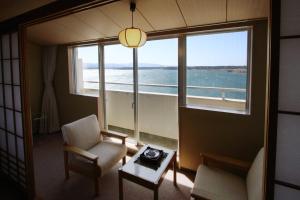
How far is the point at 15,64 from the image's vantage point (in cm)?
212

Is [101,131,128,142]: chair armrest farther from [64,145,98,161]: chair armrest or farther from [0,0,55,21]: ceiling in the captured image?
[0,0,55,21]: ceiling

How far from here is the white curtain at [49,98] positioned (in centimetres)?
420

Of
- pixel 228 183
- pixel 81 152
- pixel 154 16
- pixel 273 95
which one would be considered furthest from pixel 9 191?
pixel 273 95

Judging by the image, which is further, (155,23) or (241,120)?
(155,23)

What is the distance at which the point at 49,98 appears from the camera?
4320 millimetres

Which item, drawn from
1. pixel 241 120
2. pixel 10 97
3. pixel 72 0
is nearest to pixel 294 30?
pixel 72 0

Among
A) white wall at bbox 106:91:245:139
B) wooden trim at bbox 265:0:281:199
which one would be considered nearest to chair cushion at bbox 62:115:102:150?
white wall at bbox 106:91:245:139

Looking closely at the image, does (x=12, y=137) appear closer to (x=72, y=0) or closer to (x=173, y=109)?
(x=72, y=0)

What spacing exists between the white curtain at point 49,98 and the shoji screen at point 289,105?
4355mm

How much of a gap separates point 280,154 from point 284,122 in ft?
0.53

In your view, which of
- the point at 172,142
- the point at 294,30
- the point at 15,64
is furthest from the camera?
the point at 172,142

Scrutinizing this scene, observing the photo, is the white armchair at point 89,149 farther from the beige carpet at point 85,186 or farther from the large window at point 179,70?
the large window at point 179,70

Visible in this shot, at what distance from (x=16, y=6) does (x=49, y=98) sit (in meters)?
2.82

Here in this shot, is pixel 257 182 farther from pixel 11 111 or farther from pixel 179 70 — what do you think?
pixel 11 111
